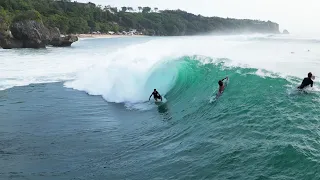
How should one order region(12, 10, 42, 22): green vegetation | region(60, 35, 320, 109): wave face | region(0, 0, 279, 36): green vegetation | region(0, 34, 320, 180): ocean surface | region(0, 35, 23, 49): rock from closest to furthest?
1. region(0, 34, 320, 180): ocean surface
2. region(60, 35, 320, 109): wave face
3. region(0, 35, 23, 49): rock
4. region(12, 10, 42, 22): green vegetation
5. region(0, 0, 279, 36): green vegetation

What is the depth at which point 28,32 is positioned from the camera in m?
58.8

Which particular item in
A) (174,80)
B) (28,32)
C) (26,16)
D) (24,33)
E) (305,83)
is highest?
(26,16)

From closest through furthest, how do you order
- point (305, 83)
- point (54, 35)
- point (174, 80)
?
point (305, 83), point (174, 80), point (54, 35)

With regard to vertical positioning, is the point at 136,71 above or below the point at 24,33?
below

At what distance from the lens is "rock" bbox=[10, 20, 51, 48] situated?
57572 mm

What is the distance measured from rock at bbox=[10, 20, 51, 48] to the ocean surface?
130ft

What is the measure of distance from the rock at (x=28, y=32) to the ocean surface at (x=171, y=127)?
39.7m

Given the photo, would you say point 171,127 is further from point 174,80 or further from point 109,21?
point 109,21

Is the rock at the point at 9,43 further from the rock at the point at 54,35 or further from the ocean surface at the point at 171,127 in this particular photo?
the ocean surface at the point at 171,127

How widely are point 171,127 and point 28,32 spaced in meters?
52.8

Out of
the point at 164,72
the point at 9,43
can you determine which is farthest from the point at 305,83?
the point at 9,43

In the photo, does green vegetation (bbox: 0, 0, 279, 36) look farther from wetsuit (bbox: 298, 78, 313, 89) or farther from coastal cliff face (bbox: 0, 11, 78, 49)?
wetsuit (bbox: 298, 78, 313, 89)

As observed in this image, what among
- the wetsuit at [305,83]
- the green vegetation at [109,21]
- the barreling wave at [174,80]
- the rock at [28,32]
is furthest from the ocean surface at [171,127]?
the green vegetation at [109,21]

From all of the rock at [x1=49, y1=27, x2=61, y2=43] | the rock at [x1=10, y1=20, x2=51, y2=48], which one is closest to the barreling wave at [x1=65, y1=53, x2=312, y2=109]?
the rock at [x1=10, y1=20, x2=51, y2=48]
